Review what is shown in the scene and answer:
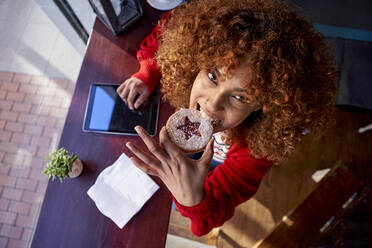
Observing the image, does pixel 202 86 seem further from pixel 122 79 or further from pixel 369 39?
pixel 369 39

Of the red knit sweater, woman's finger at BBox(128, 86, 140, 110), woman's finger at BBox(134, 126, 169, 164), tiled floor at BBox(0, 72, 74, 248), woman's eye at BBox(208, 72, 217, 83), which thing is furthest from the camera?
tiled floor at BBox(0, 72, 74, 248)

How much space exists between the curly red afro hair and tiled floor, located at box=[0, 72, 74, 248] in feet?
3.15

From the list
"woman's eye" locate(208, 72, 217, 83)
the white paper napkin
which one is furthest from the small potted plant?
"woman's eye" locate(208, 72, 217, 83)

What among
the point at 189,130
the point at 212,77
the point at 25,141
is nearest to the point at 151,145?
the point at 189,130

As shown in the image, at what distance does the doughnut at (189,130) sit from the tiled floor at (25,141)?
95 cm

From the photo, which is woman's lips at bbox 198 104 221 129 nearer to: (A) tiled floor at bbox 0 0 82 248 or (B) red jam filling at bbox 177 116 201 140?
(B) red jam filling at bbox 177 116 201 140

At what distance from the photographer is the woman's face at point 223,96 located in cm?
83

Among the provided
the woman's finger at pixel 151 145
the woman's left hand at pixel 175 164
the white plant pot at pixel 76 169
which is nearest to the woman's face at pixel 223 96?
the woman's left hand at pixel 175 164

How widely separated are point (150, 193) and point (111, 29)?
931 mm

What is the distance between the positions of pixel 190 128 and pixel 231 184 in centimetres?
39

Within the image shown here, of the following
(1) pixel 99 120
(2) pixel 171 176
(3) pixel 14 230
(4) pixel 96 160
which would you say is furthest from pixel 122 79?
(3) pixel 14 230

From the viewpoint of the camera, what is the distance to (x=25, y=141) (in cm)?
147

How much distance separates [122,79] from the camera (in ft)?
4.29

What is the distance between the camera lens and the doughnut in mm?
967
